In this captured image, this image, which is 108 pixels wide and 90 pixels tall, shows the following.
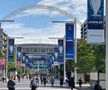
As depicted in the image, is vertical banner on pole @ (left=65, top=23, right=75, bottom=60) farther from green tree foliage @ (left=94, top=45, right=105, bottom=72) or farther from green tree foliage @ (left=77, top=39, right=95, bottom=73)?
green tree foliage @ (left=94, top=45, right=105, bottom=72)

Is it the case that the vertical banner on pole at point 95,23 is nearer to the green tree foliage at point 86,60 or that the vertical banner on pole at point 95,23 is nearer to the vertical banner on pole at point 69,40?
the vertical banner on pole at point 69,40

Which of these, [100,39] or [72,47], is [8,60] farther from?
[100,39]

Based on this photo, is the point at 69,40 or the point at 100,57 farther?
the point at 69,40

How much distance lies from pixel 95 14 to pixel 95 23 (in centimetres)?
194

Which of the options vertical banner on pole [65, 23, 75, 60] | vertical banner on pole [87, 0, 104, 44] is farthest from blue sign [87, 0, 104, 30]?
vertical banner on pole [65, 23, 75, 60]

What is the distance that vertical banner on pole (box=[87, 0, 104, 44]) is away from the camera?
24669mm

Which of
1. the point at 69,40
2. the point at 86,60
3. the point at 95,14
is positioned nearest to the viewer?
the point at 95,14

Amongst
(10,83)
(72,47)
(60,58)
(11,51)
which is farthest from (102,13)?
(60,58)

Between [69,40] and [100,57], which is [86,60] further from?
[100,57]

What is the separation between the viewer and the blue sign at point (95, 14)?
24253 mm

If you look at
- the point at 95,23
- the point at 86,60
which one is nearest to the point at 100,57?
the point at 86,60

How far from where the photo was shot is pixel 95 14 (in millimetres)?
25781

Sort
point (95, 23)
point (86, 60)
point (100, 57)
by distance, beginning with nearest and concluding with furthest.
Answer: point (95, 23) < point (100, 57) < point (86, 60)

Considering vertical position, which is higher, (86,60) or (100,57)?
(100,57)
